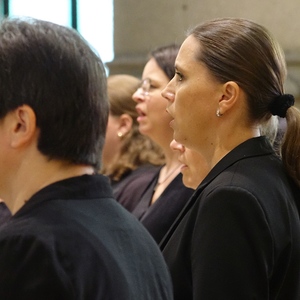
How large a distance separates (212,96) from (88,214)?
2.84ft

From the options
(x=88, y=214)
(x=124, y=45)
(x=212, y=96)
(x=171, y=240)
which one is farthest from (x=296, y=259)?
(x=124, y=45)

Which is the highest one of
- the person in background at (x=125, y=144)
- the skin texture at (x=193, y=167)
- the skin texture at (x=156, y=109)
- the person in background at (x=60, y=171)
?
the person in background at (x=60, y=171)

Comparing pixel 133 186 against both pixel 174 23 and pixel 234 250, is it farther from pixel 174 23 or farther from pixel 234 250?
pixel 174 23

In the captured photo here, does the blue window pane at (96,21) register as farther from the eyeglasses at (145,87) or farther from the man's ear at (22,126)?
the man's ear at (22,126)

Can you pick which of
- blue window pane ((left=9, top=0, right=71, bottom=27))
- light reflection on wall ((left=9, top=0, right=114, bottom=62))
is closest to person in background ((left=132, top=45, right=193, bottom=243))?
light reflection on wall ((left=9, top=0, right=114, bottom=62))

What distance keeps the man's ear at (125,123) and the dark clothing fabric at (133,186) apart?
1.12 ft

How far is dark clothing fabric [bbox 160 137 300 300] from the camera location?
2.12 m

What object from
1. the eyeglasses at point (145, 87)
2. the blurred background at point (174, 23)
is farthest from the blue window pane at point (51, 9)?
the eyeglasses at point (145, 87)

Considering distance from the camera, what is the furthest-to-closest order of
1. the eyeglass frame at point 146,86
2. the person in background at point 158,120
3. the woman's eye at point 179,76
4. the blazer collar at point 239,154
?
the eyeglass frame at point 146,86, the person in background at point 158,120, the woman's eye at point 179,76, the blazer collar at point 239,154

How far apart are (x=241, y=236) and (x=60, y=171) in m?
0.69

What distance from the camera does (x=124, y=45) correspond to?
6.62 metres

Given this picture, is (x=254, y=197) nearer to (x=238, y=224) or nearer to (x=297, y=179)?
(x=238, y=224)

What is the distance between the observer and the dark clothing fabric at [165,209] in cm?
329

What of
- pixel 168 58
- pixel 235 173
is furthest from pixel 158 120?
pixel 235 173
